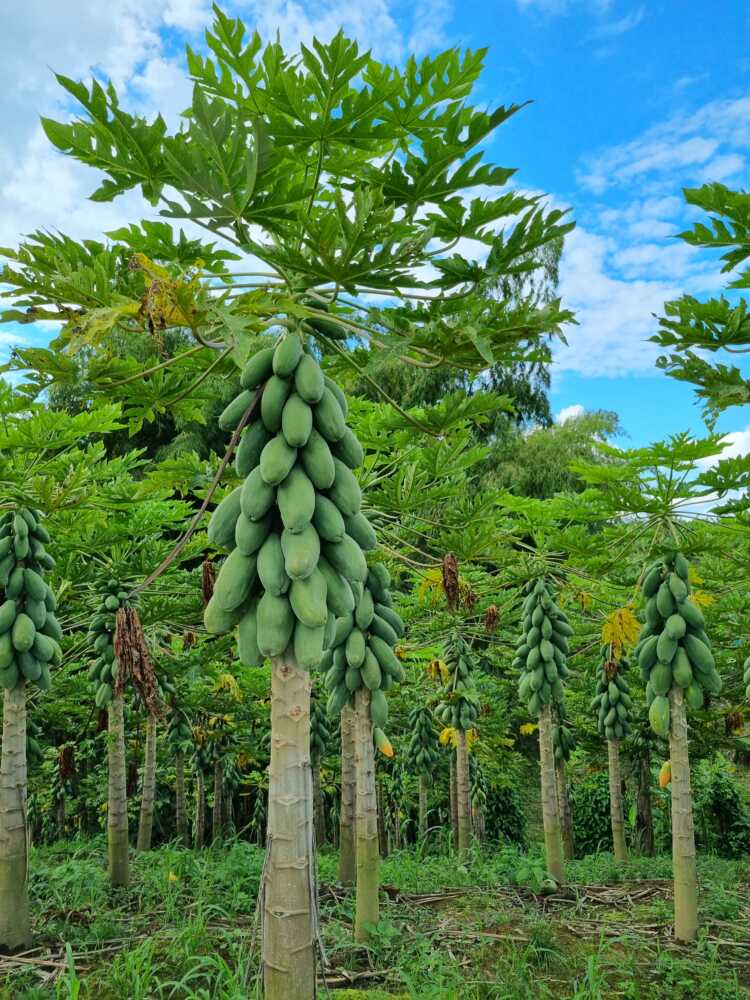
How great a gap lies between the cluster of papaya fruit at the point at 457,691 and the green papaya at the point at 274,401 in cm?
857

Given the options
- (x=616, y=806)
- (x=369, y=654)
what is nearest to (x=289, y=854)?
(x=369, y=654)

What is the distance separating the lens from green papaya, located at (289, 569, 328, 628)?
8.53 feet

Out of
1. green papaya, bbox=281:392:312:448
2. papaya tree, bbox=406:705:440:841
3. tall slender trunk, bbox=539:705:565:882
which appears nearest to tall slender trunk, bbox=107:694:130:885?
tall slender trunk, bbox=539:705:565:882

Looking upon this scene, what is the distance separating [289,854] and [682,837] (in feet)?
16.6

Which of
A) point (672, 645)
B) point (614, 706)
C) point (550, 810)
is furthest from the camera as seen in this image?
point (614, 706)

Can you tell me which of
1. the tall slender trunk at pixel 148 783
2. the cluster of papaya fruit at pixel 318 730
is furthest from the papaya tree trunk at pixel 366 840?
the cluster of papaya fruit at pixel 318 730

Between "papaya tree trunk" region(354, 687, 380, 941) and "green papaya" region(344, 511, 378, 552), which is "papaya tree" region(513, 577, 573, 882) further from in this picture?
"green papaya" region(344, 511, 378, 552)

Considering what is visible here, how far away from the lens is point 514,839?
18.4 m

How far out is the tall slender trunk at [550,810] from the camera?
8.39 m

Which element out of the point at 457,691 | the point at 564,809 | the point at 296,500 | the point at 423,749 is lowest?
the point at 564,809

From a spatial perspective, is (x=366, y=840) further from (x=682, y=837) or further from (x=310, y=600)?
(x=310, y=600)

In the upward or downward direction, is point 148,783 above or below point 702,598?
below

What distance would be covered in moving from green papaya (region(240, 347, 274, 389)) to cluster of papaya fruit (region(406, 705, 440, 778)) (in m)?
12.3

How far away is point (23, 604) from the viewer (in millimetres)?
6301
